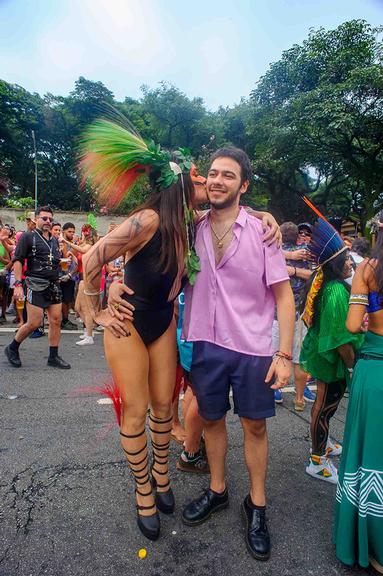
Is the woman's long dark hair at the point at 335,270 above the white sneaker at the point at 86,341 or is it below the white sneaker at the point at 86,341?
above

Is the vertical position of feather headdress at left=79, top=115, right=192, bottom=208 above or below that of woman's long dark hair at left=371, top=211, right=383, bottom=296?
above

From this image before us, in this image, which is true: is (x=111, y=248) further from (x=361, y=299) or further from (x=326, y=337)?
(x=326, y=337)

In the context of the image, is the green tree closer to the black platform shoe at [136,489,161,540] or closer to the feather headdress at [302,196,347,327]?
the feather headdress at [302,196,347,327]

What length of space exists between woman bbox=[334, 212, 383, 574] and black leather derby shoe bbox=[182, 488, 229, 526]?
2.14 ft

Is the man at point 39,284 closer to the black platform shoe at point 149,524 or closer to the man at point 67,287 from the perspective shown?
the man at point 67,287

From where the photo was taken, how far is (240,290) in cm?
199

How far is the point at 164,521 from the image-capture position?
6.93ft

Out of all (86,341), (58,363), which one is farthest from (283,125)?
(58,363)

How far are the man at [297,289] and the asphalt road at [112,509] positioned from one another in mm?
391

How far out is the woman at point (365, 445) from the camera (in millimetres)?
1776

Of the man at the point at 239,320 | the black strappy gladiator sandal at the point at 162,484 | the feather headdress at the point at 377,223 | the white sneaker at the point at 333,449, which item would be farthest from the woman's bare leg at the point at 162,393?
the white sneaker at the point at 333,449

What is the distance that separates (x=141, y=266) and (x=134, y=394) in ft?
2.23

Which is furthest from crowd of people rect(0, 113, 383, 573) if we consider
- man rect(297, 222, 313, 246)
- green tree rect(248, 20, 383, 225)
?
green tree rect(248, 20, 383, 225)

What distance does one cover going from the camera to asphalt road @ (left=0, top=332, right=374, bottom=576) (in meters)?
1.80
